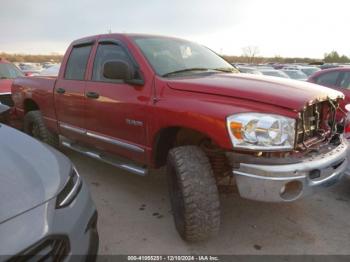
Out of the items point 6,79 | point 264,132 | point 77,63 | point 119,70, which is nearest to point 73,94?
point 77,63

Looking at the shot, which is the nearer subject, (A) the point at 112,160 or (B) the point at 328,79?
(A) the point at 112,160

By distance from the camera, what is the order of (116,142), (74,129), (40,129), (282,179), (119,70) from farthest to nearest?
1. (40,129)
2. (74,129)
3. (116,142)
4. (119,70)
5. (282,179)

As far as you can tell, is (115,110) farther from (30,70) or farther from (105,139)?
(30,70)

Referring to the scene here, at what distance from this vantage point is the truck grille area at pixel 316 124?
2.55 m

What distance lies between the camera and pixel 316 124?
2.81 m

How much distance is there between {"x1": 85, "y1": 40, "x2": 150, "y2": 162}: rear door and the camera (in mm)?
3266

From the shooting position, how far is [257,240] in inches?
115

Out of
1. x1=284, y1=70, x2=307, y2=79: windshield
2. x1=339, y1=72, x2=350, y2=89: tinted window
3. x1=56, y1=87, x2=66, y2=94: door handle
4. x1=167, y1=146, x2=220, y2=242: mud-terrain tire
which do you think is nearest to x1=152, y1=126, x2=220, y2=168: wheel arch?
x1=167, y1=146, x2=220, y2=242: mud-terrain tire

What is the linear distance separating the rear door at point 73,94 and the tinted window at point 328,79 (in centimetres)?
484

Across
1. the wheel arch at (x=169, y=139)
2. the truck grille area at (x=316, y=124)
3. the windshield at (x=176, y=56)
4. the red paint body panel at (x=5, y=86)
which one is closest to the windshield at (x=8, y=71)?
the red paint body panel at (x=5, y=86)

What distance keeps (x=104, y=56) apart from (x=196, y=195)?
2.16 metres

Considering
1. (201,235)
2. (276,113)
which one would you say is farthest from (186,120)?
(201,235)

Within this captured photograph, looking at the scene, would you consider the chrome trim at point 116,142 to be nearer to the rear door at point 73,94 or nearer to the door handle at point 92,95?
the rear door at point 73,94

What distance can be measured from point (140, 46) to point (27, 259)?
98.1 inches
